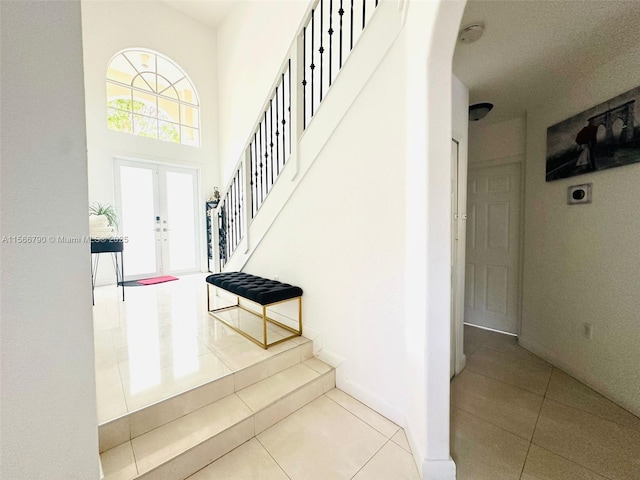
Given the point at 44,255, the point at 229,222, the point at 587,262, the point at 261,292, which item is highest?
the point at 229,222

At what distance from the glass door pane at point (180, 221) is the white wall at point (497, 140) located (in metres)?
4.87

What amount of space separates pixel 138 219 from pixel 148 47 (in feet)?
9.94

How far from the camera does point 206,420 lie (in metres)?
1.48

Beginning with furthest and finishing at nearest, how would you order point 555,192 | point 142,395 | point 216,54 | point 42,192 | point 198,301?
1. point 216,54
2. point 198,301
3. point 555,192
4. point 142,395
5. point 42,192

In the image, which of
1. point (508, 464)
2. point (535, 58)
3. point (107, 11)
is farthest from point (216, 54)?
point (508, 464)

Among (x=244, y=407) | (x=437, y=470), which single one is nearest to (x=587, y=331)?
(x=437, y=470)

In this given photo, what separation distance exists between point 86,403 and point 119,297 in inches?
120

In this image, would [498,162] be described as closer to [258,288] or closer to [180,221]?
[258,288]

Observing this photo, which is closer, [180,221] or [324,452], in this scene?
[324,452]

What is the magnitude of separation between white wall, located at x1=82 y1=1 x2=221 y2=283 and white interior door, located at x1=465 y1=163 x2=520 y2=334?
4755 millimetres

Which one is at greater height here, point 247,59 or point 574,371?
point 247,59

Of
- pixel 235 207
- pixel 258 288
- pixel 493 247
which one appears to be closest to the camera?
pixel 258 288

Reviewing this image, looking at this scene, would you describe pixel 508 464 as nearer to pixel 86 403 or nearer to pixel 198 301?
pixel 86 403

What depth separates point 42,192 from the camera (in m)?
0.91
